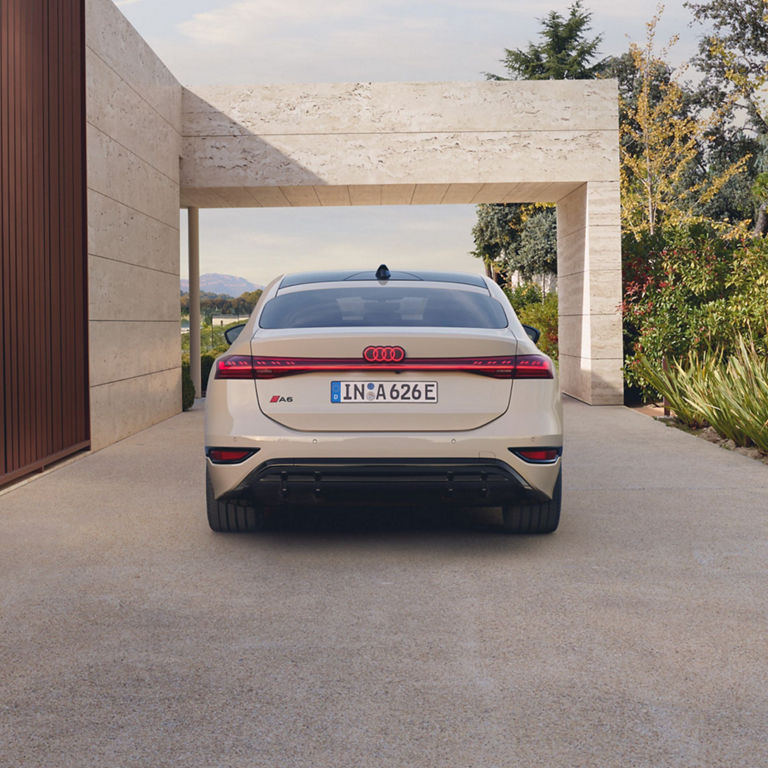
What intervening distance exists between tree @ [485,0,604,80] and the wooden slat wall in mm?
32860

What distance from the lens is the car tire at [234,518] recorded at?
5.79 meters

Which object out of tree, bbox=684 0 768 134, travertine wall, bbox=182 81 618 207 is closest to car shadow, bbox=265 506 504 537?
travertine wall, bbox=182 81 618 207

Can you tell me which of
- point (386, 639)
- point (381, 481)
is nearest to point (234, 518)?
point (381, 481)

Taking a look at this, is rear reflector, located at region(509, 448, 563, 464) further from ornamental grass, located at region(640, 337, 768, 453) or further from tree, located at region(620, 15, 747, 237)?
tree, located at region(620, 15, 747, 237)

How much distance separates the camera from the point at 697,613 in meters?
4.27

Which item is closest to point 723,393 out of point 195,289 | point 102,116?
point 102,116

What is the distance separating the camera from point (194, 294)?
17578mm

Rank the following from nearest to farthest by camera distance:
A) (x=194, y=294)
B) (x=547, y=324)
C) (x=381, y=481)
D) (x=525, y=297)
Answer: (x=381, y=481) < (x=194, y=294) < (x=547, y=324) < (x=525, y=297)

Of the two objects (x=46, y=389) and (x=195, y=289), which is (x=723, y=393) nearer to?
(x=46, y=389)

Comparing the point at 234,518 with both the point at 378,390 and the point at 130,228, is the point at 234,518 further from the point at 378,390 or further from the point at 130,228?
the point at 130,228

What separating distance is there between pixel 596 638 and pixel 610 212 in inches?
460

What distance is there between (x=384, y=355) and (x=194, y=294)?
42.8 feet

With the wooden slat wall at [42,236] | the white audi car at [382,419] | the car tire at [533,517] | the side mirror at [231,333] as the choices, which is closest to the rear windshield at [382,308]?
the white audi car at [382,419]

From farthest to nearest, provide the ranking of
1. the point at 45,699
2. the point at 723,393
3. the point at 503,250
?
the point at 503,250 < the point at 723,393 < the point at 45,699
